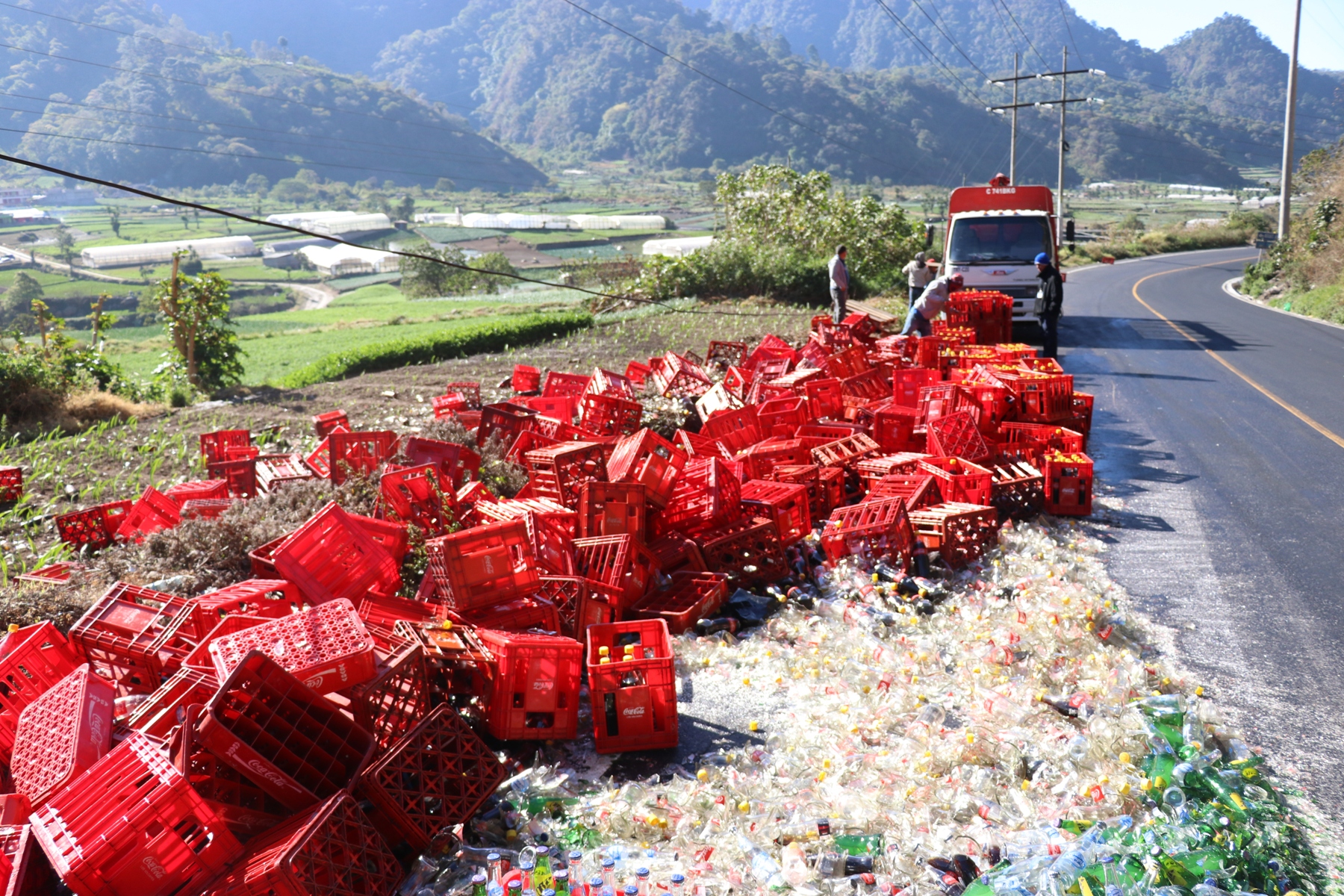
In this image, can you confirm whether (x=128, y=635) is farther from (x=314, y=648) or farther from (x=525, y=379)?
(x=525, y=379)

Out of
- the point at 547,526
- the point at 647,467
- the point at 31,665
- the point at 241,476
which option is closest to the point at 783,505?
the point at 647,467

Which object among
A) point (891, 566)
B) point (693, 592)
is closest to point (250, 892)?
point (693, 592)

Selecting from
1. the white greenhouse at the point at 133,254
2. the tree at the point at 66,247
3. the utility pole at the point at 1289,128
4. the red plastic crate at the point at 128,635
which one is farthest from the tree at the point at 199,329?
the tree at the point at 66,247

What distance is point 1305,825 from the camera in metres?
3.85

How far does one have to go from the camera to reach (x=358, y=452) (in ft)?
26.3

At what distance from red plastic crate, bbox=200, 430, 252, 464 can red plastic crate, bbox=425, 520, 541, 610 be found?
462 cm

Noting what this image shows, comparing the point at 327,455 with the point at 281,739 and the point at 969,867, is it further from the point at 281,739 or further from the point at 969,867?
the point at 969,867

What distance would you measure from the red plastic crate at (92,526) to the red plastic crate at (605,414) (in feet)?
13.5

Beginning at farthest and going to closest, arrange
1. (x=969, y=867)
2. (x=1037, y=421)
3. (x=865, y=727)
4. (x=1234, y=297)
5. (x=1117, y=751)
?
(x=1234, y=297), (x=1037, y=421), (x=865, y=727), (x=1117, y=751), (x=969, y=867)

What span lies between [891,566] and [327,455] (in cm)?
514

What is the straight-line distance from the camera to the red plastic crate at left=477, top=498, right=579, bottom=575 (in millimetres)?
5848

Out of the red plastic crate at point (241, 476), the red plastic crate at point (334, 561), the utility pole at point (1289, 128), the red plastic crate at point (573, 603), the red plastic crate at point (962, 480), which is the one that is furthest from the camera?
the utility pole at point (1289, 128)

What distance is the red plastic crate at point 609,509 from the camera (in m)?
6.21

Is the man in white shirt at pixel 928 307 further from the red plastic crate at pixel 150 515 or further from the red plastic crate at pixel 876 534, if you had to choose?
the red plastic crate at pixel 150 515
